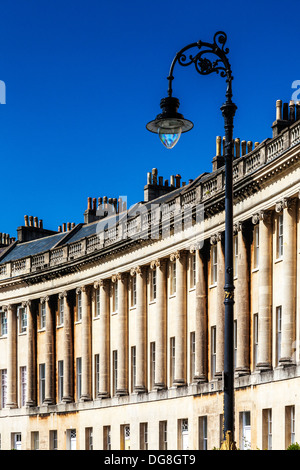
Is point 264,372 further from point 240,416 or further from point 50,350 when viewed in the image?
point 50,350

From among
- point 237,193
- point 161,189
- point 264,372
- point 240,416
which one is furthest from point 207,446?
point 161,189

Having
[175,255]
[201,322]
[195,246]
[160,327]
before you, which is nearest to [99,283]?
[160,327]

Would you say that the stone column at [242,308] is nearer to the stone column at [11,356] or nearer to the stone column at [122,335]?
the stone column at [122,335]

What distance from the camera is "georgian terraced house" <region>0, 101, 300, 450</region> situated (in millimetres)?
44750

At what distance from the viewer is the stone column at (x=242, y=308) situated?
1866 inches

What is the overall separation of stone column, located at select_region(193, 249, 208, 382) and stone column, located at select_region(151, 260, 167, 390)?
4.73 m

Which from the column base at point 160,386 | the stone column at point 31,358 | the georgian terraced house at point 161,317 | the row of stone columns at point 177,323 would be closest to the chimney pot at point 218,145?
the georgian terraced house at point 161,317

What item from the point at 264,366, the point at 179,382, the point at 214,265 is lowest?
the point at 179,382

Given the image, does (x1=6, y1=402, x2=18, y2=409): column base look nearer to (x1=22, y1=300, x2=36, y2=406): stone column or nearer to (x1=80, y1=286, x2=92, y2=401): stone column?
(x1=22, y1=300, x2=36, y2=406): stone column

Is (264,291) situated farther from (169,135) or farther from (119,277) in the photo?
(169,135)

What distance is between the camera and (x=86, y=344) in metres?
66.8

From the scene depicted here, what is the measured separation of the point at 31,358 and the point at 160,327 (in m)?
18.5

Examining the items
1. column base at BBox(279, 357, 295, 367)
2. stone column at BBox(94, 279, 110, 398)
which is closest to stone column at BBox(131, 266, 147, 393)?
stone column at BBox(94, 279, 110, 398)

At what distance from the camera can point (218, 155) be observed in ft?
198
